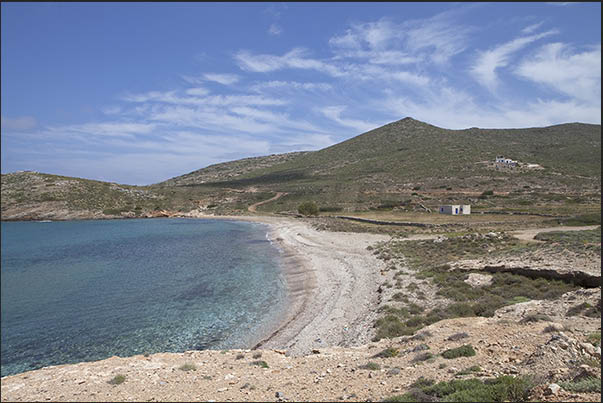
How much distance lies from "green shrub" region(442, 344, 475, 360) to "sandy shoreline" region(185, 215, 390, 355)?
4920 millimetres

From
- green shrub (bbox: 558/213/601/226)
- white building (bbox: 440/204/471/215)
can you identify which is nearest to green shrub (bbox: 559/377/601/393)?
green shrub (bbox: 558/213/601/226)

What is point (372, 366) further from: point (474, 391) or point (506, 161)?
point (506, 161)

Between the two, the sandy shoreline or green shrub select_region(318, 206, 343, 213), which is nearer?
the sandy shoreline

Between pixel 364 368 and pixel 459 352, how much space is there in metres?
2.75

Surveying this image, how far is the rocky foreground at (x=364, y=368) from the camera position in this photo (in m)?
7.87

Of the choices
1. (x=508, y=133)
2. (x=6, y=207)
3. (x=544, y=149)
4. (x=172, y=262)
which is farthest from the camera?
(x=508, y=133)

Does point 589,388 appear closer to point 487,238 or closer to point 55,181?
point 487,238

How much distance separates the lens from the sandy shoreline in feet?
50.5

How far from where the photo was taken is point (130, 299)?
23.4 meters

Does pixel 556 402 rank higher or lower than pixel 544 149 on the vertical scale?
lower

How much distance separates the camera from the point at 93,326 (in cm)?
1867

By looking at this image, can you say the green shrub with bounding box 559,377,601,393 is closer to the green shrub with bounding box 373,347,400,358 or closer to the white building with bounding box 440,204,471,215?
the green shrub with bounding box 373,347,400,358

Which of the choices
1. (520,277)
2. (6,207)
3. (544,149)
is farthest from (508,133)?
(6,207)

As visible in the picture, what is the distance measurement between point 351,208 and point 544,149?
88.1 meters
